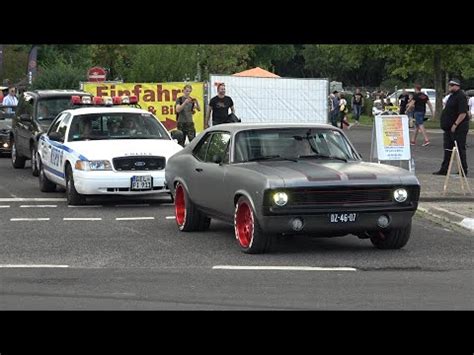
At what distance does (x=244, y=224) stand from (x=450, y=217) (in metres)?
4.29

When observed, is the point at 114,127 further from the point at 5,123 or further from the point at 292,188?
the point at 5,123

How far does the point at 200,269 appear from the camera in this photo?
11070 millimetres

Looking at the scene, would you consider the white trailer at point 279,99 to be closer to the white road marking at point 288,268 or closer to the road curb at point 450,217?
the road curb at point 450,217

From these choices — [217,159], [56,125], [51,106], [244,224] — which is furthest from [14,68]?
[244,224]

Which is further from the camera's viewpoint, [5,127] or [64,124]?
[5,127]

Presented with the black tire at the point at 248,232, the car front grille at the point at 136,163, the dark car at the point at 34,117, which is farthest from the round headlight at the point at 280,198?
the dark car at the point at 34,117

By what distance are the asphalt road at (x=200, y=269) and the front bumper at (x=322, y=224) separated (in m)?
0.31

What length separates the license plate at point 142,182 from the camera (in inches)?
654
